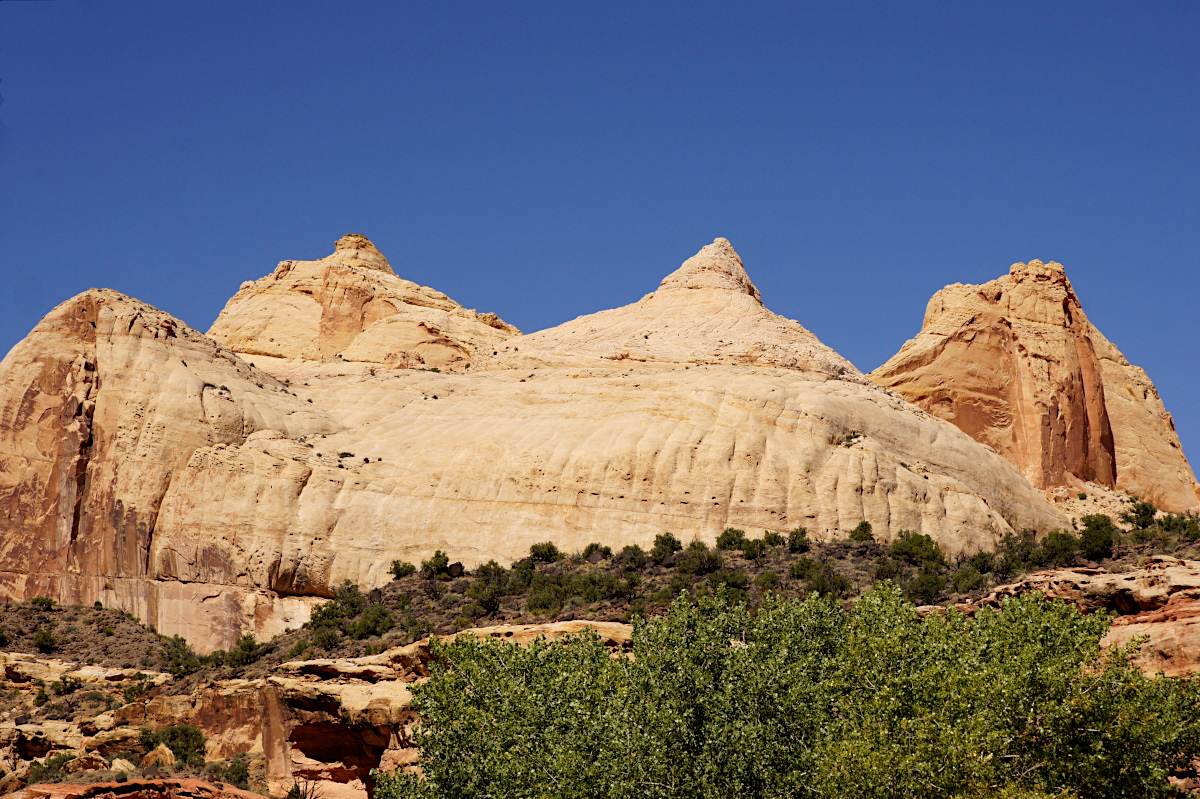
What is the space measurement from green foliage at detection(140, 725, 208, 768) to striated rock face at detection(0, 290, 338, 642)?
10.5 m

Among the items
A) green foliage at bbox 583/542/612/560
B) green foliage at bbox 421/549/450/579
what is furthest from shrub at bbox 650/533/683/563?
green foliage at bbox 421/549/450/579

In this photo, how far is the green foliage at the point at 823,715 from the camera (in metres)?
25.7

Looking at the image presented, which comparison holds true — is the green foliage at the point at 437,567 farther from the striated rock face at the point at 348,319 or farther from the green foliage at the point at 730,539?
the striated rock face at the point at 348,319

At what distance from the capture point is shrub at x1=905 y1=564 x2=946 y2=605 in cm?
4562

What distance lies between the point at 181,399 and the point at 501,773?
1525 inches

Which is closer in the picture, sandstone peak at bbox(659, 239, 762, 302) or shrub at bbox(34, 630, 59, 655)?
shrub at bbox(34, 630, 59, 655)

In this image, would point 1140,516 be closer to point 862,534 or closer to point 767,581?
point 862,534

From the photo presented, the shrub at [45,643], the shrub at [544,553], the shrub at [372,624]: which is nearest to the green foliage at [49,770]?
the shrub at [372,624]

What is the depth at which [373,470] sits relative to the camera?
6134 cm

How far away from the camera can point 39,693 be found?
48531 millimetres

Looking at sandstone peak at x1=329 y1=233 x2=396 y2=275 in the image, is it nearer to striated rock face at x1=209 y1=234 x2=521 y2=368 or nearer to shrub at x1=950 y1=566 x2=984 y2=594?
striated rock face at x1=209 y1=234 x2=521 y2=368

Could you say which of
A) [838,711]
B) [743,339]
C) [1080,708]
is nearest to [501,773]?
[838,711]

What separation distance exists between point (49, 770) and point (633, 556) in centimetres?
2394

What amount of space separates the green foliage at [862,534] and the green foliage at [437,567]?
17.7m
